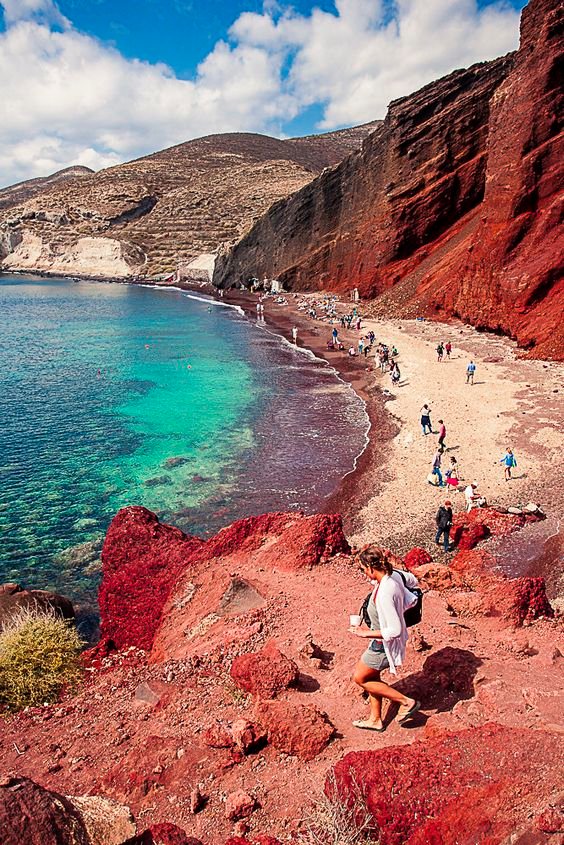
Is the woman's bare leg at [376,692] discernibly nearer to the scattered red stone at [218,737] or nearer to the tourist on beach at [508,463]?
the scattered red stone at [218,737]

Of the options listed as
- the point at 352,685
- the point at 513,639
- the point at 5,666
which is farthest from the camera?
the point at 5,666

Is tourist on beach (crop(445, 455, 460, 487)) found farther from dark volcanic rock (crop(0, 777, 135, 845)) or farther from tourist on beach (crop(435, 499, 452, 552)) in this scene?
dark volcanic rock (crop(0, 777, 135, 845))

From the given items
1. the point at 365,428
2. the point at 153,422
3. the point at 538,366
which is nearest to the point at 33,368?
the point at 153,422

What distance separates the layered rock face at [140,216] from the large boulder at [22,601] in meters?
117

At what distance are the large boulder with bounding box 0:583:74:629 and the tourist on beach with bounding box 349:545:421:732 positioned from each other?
26.4 feet

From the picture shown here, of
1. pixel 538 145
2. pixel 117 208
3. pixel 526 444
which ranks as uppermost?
pixel 117 208

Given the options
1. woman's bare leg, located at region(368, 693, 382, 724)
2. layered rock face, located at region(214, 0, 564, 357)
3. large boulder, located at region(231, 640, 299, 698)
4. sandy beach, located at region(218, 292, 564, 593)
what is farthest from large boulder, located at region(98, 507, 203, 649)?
layered rock face, located at region(214, 0, 564, 357)

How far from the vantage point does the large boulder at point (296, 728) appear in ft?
17.1

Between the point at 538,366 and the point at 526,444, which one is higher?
the point at 538,366

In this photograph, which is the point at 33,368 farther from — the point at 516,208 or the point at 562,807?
the point at 562,807

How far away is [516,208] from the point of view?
38125 mm

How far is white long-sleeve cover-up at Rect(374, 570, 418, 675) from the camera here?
16.3 ft

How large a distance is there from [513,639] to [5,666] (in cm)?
758

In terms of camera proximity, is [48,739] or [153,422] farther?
[153,422]
